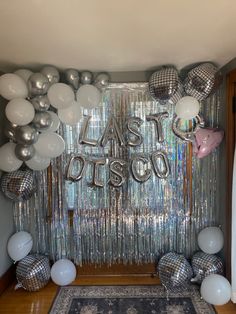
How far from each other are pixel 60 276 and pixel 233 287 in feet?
5.06

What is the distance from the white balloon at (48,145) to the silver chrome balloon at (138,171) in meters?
0.73

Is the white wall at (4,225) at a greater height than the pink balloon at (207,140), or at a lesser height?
lesser

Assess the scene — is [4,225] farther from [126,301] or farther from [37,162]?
[126,301]

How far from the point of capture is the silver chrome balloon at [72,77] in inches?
92.7

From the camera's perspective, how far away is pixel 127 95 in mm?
2670

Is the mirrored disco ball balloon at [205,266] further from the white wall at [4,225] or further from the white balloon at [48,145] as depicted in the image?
the white wall at [4,225]

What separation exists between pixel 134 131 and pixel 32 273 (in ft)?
5.35

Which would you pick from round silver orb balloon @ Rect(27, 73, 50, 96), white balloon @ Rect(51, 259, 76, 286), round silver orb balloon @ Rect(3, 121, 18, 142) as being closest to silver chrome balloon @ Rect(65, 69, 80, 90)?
round silver orb balloon @ Rect(27, 73, 50, 96)

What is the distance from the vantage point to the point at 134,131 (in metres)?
2.61

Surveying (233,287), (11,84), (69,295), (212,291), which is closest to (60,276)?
(69,295)

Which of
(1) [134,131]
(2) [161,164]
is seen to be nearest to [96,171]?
(1) [134,131]

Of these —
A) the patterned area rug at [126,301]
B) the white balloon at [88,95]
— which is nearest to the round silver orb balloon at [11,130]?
the white balloon at [88,95]

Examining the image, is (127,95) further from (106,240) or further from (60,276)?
(60,276)

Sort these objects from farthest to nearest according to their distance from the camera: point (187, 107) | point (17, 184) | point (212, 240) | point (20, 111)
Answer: point (212, 240) < point (17, 184) < point (187, 107) < point (20, 111)
